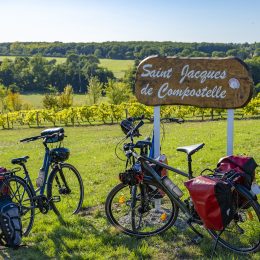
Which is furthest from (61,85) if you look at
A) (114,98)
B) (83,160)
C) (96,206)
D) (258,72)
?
(96,206)

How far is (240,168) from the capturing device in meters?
4.73

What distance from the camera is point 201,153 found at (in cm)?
1198

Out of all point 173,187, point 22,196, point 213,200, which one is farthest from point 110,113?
point 213,200

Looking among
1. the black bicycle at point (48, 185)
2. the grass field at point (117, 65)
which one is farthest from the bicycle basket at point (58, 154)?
the grass field at point (117, 65)

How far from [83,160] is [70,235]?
8531mm

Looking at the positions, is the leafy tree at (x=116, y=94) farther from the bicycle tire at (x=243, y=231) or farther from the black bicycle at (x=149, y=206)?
the bicycle tire at (x=243, y=231)

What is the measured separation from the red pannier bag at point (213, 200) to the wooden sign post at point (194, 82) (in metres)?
1.72

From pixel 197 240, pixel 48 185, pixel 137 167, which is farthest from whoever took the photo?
pixel 48 185

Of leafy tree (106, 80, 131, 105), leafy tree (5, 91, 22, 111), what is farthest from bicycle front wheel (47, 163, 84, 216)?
leafy tree (5, 91, 22, 111)

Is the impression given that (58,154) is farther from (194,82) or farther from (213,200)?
(213,200)

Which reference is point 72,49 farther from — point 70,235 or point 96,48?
point 70,235

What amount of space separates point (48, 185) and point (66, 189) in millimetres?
461

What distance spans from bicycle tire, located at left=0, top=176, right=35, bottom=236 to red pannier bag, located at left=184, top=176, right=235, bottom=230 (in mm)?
2554

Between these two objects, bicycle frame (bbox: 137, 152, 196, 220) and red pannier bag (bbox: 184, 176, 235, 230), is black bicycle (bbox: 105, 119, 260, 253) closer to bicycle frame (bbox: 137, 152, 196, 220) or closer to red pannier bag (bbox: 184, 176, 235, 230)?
bicycle frame (bbox: 137, 152, 196, 220)
